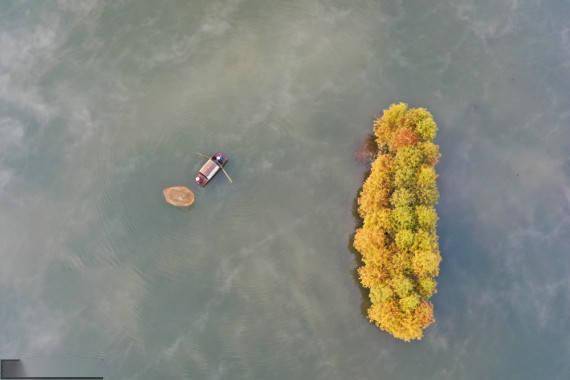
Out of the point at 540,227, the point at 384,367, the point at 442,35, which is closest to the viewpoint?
the point at 384,367

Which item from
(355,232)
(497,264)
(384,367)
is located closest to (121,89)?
(355,232)

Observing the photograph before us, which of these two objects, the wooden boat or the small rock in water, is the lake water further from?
the wooden boat

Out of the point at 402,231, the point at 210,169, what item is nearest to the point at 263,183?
the point at 210,169

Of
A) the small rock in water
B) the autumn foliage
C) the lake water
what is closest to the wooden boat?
the lake water

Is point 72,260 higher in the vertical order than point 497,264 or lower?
lower

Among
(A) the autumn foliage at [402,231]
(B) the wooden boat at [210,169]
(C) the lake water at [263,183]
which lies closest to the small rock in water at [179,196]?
(C) the lake water at [263,183]

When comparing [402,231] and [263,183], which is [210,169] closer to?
[263,183]

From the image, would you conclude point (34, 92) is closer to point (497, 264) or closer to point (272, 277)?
point (272, 277)

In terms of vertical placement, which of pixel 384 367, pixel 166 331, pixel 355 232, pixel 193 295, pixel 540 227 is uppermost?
pixel 540 227
